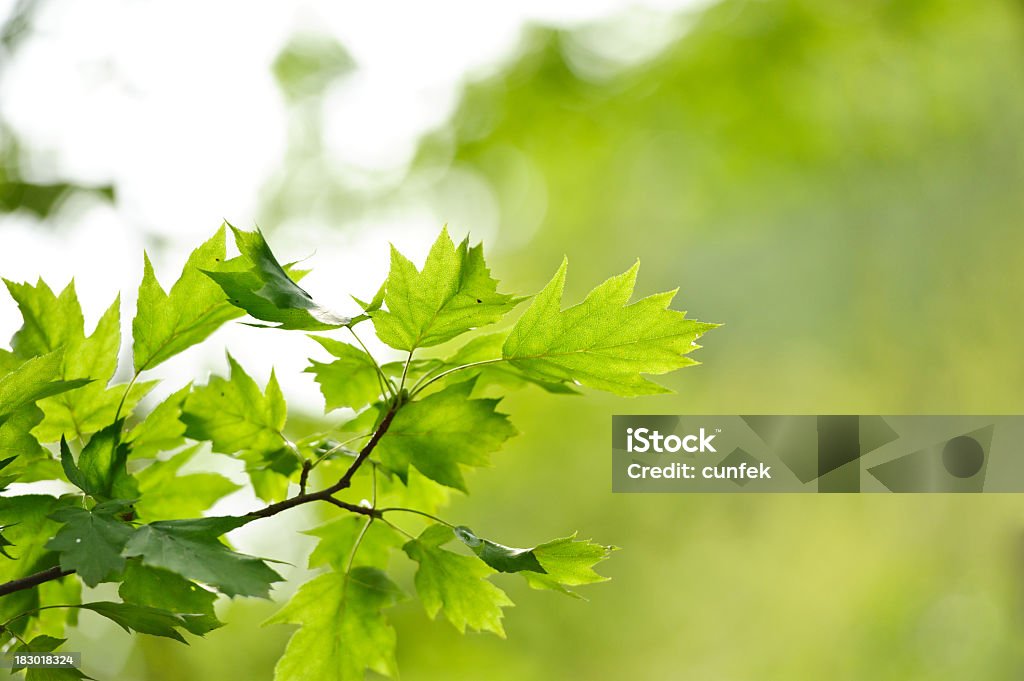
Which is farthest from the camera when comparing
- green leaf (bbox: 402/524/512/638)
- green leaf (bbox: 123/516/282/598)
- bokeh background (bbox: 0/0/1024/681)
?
bokeh background (bbox: 0/0/1024/681)

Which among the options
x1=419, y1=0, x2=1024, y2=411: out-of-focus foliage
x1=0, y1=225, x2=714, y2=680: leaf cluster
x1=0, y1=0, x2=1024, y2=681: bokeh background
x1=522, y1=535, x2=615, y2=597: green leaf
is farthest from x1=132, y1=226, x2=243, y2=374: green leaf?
x1=419, y1=0, x2=1024, y2=411: out-of-focus foliage

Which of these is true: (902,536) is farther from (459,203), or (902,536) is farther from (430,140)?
(430,140)

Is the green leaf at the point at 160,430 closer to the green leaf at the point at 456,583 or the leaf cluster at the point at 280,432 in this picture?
the leaf cluster at the point at 280,432

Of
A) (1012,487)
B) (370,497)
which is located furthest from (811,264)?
(370,497)

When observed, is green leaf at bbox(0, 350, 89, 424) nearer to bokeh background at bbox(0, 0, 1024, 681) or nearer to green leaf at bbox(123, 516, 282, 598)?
green leaf at bbox(123, 516, 282, 598)

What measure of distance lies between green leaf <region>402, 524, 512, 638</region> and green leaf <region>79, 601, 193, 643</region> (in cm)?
12

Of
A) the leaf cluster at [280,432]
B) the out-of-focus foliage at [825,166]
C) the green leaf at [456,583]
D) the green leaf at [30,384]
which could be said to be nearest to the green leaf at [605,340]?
the leaf cluster at [280,432]

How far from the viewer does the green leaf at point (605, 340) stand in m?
0.41

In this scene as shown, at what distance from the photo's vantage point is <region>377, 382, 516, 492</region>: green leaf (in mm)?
422

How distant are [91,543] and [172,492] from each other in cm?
15

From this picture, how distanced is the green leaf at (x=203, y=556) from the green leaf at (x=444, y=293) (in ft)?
0.40

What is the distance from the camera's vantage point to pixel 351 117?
4.48m

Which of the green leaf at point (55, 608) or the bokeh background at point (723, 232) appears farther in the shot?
the bokeh background at point (723, 232)

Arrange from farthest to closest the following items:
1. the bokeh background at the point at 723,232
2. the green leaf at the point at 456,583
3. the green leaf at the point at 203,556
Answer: the bokeh background at the point at 723,232
the green leaf at the point at 456,583
the green leaf at the point at 203,556
